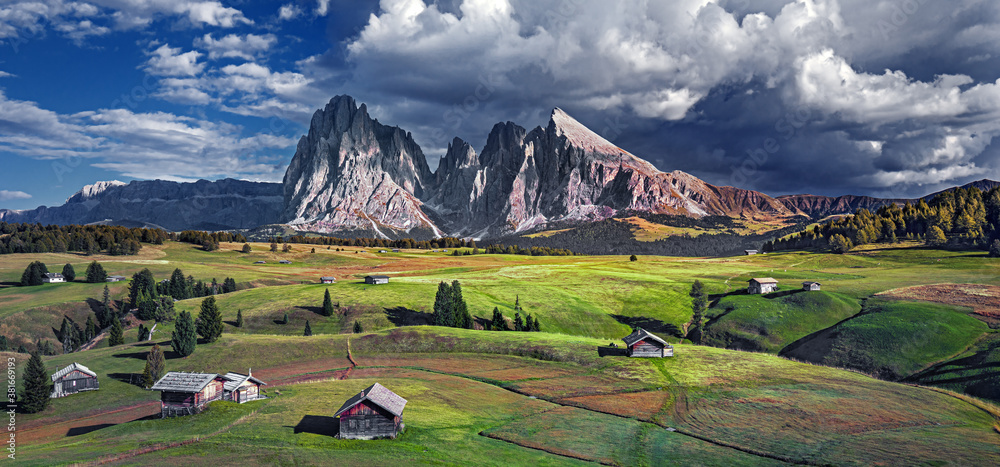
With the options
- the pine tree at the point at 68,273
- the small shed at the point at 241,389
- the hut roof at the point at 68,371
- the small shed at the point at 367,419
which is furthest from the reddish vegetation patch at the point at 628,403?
the pine tree at the point at 68,273

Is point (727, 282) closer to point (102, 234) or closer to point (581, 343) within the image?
point (581, 343)

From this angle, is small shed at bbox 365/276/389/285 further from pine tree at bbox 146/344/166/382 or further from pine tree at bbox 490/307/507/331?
pine tree at bbox 146/344/166/382

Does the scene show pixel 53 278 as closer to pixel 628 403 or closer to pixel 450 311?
pixel 450 311

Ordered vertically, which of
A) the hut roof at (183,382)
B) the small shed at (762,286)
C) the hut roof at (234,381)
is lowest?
the hut roof at (234,381)

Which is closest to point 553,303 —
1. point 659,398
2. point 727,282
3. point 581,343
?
point 581,343

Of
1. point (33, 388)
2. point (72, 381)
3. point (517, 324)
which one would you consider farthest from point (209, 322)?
point (517, 324)

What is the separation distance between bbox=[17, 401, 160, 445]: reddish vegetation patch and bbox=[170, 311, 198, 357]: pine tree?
2055cm

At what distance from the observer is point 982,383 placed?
63312 millimetres

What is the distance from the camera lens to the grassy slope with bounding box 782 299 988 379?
246ft

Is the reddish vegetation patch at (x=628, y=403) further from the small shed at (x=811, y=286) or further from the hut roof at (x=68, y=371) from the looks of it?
the small shed at (x=811, y=286)

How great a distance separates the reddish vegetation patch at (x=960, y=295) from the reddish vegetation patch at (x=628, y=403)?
72111 mm

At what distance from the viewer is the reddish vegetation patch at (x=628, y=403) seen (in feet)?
169

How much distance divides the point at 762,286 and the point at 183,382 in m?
116

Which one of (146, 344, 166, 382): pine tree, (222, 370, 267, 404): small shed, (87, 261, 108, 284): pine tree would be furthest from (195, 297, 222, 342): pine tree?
(87, 261, 108, 284): pine tree
